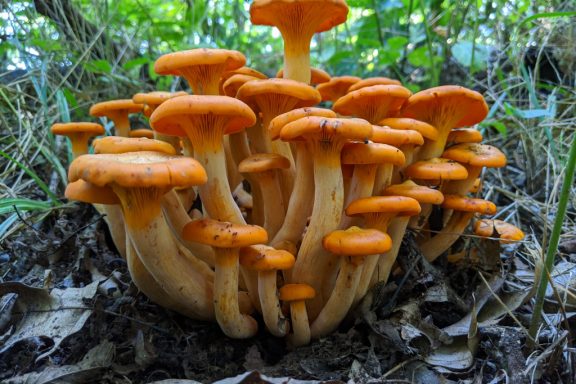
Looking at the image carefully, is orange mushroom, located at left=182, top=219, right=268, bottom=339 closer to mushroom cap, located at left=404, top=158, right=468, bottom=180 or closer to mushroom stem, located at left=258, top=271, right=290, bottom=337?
mushroom stem, located at left=258, top=271, right=290, bottom=337

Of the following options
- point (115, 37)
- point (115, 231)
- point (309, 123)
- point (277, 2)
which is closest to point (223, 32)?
point (115, 37)

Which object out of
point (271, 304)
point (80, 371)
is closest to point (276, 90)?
point (271, 304)

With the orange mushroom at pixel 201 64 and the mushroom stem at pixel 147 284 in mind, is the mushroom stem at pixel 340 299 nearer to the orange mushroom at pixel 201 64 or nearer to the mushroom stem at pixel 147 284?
the mushroom stem at pixel 147 284

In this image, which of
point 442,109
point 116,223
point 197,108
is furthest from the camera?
point 442,109

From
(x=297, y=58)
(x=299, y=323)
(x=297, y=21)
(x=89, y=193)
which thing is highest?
(x=297, y=21)

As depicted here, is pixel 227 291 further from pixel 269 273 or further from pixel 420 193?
pixel 420 193


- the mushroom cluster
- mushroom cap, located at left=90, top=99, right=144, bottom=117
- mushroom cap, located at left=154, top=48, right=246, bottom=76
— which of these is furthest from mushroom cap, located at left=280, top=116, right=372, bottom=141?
mushroom cap, located at left=90, top=99, right=144, bottom=117

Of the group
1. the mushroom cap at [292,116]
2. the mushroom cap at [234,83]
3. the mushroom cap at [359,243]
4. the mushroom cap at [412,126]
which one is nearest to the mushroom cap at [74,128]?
the mushroom cap at [234,83]
